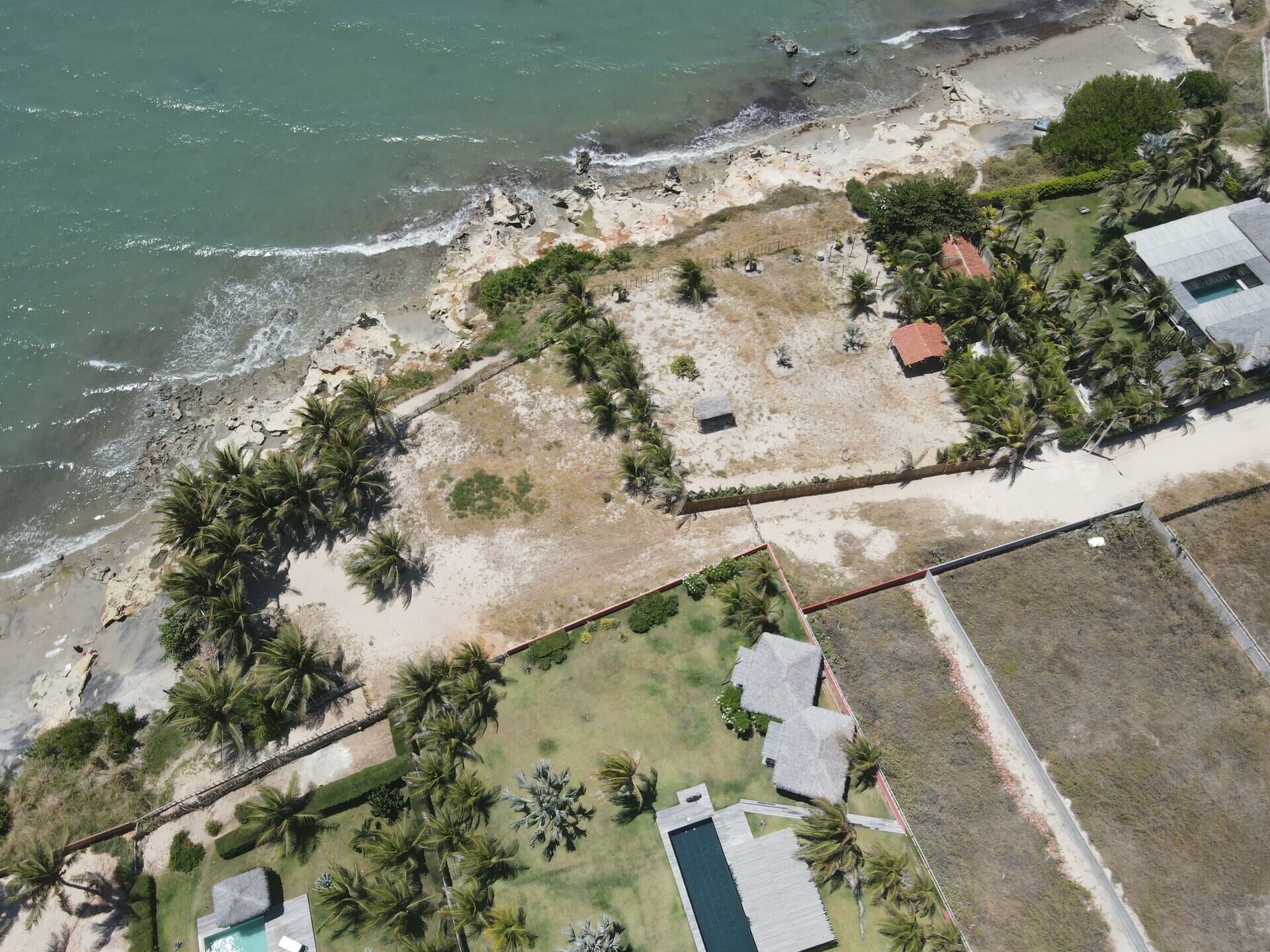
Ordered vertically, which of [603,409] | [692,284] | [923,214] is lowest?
[603,409]

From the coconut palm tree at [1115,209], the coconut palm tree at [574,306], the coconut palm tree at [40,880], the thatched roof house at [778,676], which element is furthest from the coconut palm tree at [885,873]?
the coconut palm tree at [1115,209]

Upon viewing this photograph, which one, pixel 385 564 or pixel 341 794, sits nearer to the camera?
pixel 341 794

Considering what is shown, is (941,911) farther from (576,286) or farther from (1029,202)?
(1029,202)

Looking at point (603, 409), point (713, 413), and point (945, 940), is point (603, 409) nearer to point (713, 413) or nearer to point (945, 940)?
point (713, 413)

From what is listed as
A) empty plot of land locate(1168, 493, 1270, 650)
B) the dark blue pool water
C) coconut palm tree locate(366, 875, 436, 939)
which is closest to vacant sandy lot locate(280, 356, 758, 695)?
coconut palm tree locate(366, 875, 436, 939)

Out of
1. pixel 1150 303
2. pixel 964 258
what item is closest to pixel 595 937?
pixel 964 258

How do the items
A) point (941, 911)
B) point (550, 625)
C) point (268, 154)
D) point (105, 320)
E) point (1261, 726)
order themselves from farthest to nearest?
point (268, 154) → point (105, 320) → point (550, 625) → point (1261, 726) → point (941, 911)

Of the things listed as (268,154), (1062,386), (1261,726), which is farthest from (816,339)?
(268,154)
